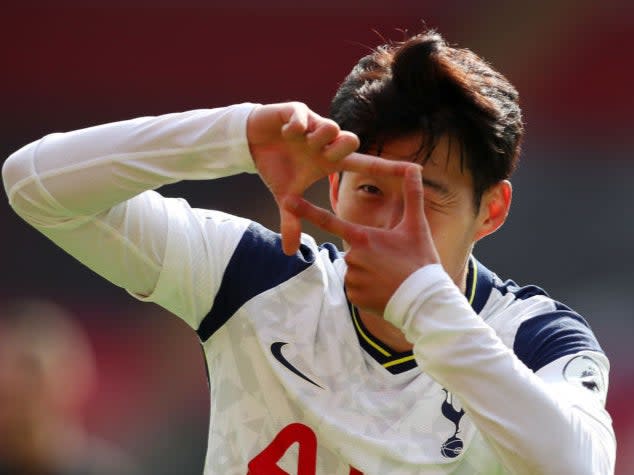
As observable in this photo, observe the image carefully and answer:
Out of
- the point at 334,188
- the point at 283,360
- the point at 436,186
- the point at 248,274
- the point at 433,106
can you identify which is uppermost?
the point at 433,106

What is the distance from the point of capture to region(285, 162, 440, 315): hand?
1.70 m

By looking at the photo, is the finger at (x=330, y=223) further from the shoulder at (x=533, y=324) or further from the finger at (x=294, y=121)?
the shoulder at (x=533, y=324)

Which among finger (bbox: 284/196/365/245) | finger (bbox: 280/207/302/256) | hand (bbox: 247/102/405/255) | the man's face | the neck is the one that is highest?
hand (bbox: 247/102/405/255)

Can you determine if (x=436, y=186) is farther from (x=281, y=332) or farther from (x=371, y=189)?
(x=281, y=332)

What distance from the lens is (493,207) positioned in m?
2.34

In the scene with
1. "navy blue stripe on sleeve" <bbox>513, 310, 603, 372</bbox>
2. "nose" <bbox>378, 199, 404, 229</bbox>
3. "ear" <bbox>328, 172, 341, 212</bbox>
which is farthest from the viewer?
"ear" <bbox>328, 172, 341, 212</bbox>

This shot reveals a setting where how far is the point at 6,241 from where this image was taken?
4.96 meters

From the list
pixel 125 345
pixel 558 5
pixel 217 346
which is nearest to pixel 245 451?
pixel 217 346

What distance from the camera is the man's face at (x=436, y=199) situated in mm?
2004

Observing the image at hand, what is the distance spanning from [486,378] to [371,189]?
0.46 meters

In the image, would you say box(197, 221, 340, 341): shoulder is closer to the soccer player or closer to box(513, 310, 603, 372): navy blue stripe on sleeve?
the soccer player

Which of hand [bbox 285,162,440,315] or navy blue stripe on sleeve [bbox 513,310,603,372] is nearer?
hand [bbox 285,162,440,315]

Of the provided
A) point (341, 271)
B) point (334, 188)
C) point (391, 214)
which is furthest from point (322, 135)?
point (341, 271)

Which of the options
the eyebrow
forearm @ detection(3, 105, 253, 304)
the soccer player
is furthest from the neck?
forearm @ detection(3, 105, 253, 304)
